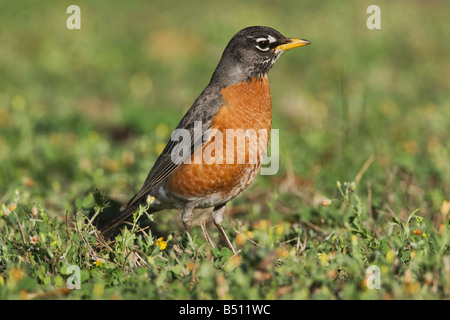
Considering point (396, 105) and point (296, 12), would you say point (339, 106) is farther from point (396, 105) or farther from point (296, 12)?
point (296, 12)

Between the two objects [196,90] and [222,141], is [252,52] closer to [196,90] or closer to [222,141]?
[222,141]

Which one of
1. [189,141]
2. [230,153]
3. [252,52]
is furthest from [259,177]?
[230,153]

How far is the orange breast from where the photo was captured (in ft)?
15.4

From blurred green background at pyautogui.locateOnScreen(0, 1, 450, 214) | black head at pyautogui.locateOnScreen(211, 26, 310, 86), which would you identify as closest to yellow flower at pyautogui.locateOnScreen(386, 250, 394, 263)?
blurred green background at pyautogui.locateOnScreen(0, 1, 450, 214)

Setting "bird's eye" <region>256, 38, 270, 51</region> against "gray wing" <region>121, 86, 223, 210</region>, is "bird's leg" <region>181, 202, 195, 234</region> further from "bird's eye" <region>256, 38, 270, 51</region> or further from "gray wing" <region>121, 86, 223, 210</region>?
"bird's eye" <region>256, 38, 270, 51</region>

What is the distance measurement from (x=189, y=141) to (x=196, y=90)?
17.8 feet

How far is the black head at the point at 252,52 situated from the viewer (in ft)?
17.1

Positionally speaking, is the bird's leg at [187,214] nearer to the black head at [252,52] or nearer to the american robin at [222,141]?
the american robin at [222,141]

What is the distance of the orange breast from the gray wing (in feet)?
0.17

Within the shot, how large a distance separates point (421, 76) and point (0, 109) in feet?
22.0

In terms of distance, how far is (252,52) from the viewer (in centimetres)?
524

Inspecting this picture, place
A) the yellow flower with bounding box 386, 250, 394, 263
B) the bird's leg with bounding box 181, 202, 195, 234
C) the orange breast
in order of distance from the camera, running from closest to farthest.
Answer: the yellow flower with bounding box 386, 250, 394, 263 < the orange breast < the bird's leg with bounding box 181, 202, 195, 234

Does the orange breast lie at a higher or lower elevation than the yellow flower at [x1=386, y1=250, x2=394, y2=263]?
higher

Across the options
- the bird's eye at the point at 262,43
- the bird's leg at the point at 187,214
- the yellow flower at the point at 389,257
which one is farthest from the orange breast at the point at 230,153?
the yellow flower at the point at 389,257
